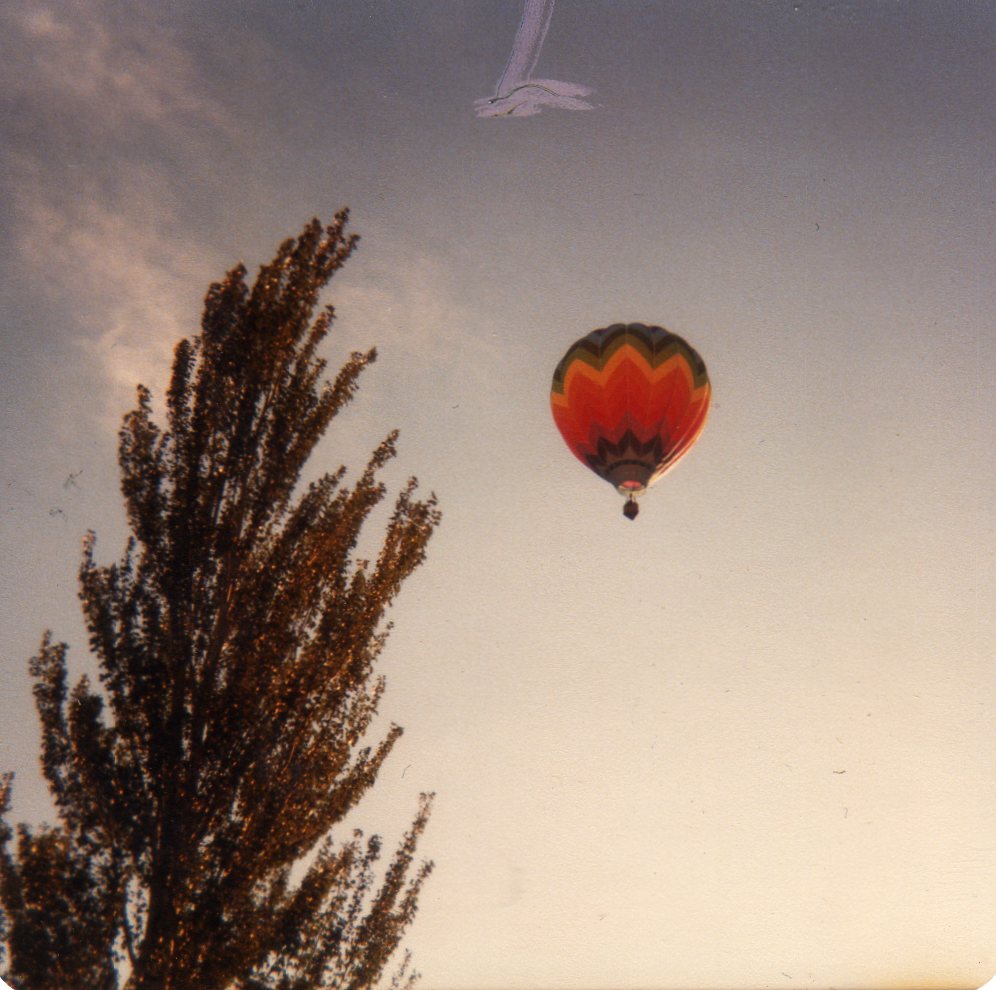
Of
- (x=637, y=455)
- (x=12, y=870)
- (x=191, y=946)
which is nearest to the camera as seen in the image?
(x=191, y=946)

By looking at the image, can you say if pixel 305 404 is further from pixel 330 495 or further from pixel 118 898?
pixel 118 898

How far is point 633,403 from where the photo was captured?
31.5 feet

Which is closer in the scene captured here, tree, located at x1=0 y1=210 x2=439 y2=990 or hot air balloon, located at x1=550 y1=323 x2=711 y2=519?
tree, located at x1=0 y1=210 x2=439 y2=990

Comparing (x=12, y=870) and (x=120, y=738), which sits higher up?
(x=120, y=738)

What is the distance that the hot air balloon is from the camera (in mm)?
9617

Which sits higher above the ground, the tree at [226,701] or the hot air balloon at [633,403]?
the hot air balloon at [633,403]

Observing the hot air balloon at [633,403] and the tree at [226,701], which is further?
the hot air balloon at [633,403]

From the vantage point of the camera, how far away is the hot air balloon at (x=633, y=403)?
31.6ft

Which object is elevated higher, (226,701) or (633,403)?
(633,403)

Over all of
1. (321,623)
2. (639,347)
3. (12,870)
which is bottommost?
(12,870)

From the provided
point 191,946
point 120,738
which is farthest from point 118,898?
point 120,738

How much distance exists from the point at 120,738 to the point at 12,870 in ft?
3.97

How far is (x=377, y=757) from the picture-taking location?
22.1 ft

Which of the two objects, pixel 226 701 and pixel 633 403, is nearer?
pixel 226 701
